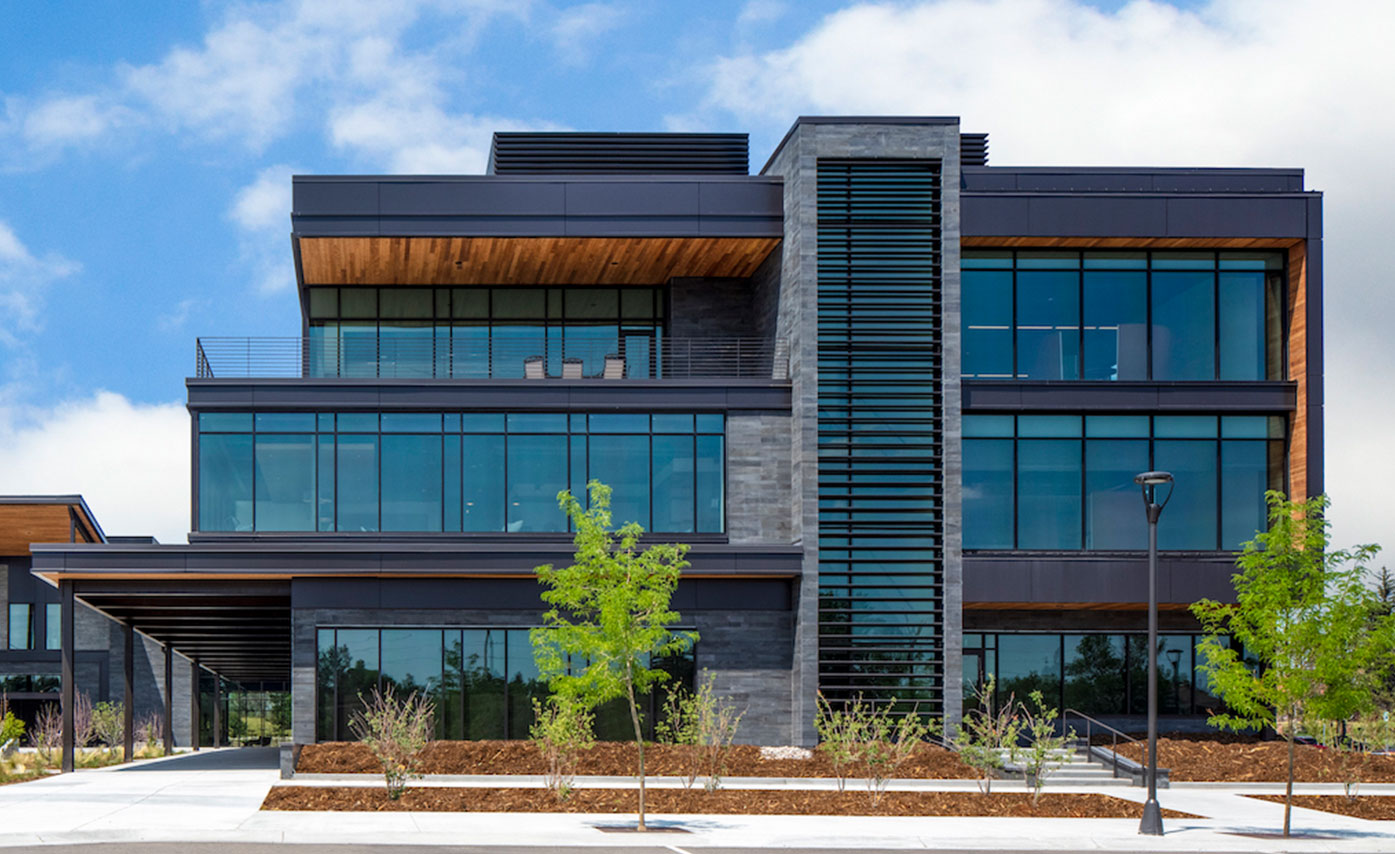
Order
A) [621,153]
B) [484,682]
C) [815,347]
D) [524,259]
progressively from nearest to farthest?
1. [484,682]
2. [815,347]
3. [524,259]
4. [621,153]

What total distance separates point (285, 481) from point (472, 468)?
4281 mm

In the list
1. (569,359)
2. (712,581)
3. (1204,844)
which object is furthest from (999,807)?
(569,359)

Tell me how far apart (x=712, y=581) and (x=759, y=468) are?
9.46 ft

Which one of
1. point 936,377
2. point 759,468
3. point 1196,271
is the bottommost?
point 759,468

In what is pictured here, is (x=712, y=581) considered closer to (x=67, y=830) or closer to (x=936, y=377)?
(x=936, y=377)

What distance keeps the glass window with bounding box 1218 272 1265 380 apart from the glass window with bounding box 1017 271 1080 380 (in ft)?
11.8

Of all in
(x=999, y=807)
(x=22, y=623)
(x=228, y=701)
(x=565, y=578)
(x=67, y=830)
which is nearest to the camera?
(x=67, y=830)

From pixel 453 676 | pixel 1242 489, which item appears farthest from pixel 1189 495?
pixel 453 676

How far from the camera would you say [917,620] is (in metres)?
31.9

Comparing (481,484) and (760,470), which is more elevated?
(760,470)

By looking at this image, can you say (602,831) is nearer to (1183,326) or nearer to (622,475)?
(622,475)

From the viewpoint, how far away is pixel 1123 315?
34.3m

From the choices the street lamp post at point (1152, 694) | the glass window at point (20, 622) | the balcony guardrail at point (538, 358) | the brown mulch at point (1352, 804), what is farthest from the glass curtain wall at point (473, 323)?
the glass window at point (20, 622)

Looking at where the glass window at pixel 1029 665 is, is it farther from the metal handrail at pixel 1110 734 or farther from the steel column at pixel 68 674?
the steel column at pixel 68 674
